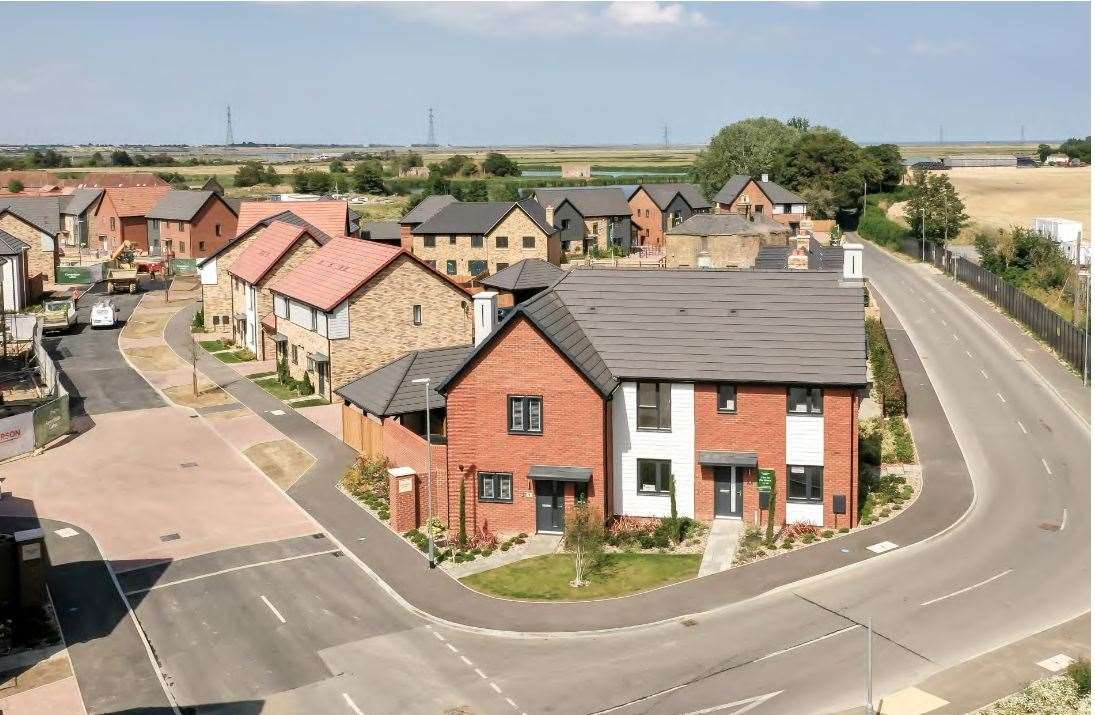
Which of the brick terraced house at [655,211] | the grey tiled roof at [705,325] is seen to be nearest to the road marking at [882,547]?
the grey tiled roof at [705,325]

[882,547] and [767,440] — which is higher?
[767,440]

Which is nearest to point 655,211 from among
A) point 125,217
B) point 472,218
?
point 472,218

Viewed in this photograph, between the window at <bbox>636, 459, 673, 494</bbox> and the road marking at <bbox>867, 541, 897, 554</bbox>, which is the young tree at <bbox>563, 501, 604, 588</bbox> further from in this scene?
the road marking at <bbox>867, 541, 897, 554</bbox>

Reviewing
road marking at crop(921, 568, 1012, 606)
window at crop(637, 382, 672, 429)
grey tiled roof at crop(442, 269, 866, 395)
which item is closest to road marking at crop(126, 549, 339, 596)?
grey tiled roof at crop(442, 269, 866, 395)

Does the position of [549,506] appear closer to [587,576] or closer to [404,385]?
[587,576]

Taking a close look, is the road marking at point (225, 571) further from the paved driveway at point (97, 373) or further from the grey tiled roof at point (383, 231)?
the grey tiled roof at point (383, 231)
